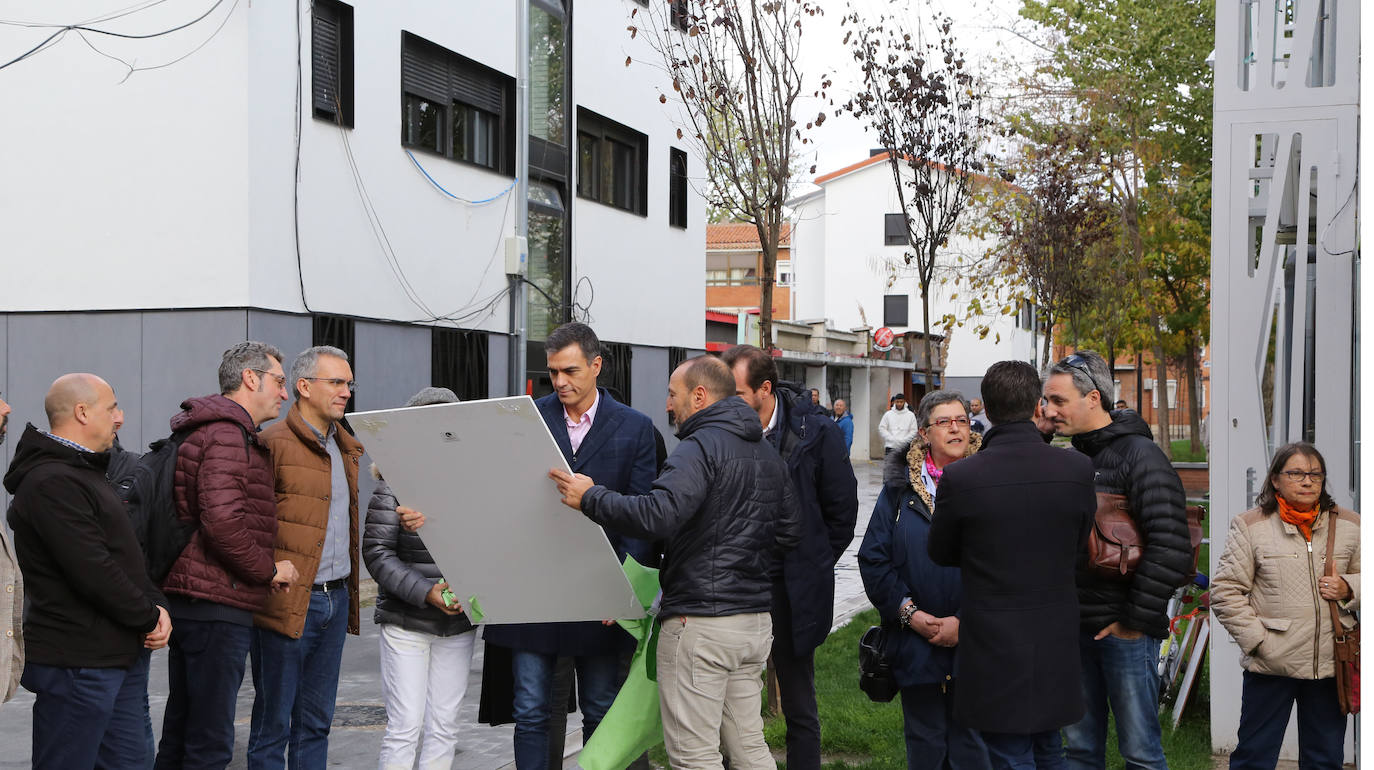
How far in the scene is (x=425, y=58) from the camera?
15242mm

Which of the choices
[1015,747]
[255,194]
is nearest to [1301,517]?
[1015,747]

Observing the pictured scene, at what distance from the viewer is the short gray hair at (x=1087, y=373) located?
5.39 meters

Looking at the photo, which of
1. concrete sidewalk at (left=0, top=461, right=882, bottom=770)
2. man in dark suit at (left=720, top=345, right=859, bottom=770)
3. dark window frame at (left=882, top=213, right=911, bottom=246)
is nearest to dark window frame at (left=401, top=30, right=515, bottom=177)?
concrete sidewalk at (left=0, top=461, right=882, bottom=770)

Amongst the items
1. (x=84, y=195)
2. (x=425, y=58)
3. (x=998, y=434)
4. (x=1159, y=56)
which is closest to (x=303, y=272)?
(x=84, y=195)

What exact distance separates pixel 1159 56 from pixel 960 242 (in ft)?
96.9

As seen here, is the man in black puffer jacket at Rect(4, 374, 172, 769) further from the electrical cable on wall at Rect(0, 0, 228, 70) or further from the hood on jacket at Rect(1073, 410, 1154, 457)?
the electrical cable on wall at Rect(0, 0, 228, 70)

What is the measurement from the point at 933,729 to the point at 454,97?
11930 millimetres

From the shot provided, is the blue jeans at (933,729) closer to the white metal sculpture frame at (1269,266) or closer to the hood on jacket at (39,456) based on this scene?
the white metal sculpture frame at (1269,266)

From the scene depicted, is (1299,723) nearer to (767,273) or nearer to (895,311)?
(767,273)

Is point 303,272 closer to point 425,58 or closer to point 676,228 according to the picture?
point 425,58

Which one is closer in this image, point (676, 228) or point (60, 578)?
point (60, 578)

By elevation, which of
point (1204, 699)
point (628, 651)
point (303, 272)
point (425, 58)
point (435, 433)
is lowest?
point (1204, 699)

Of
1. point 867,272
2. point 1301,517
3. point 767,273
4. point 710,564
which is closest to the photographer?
point 710,564

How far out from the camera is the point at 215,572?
5129mm
